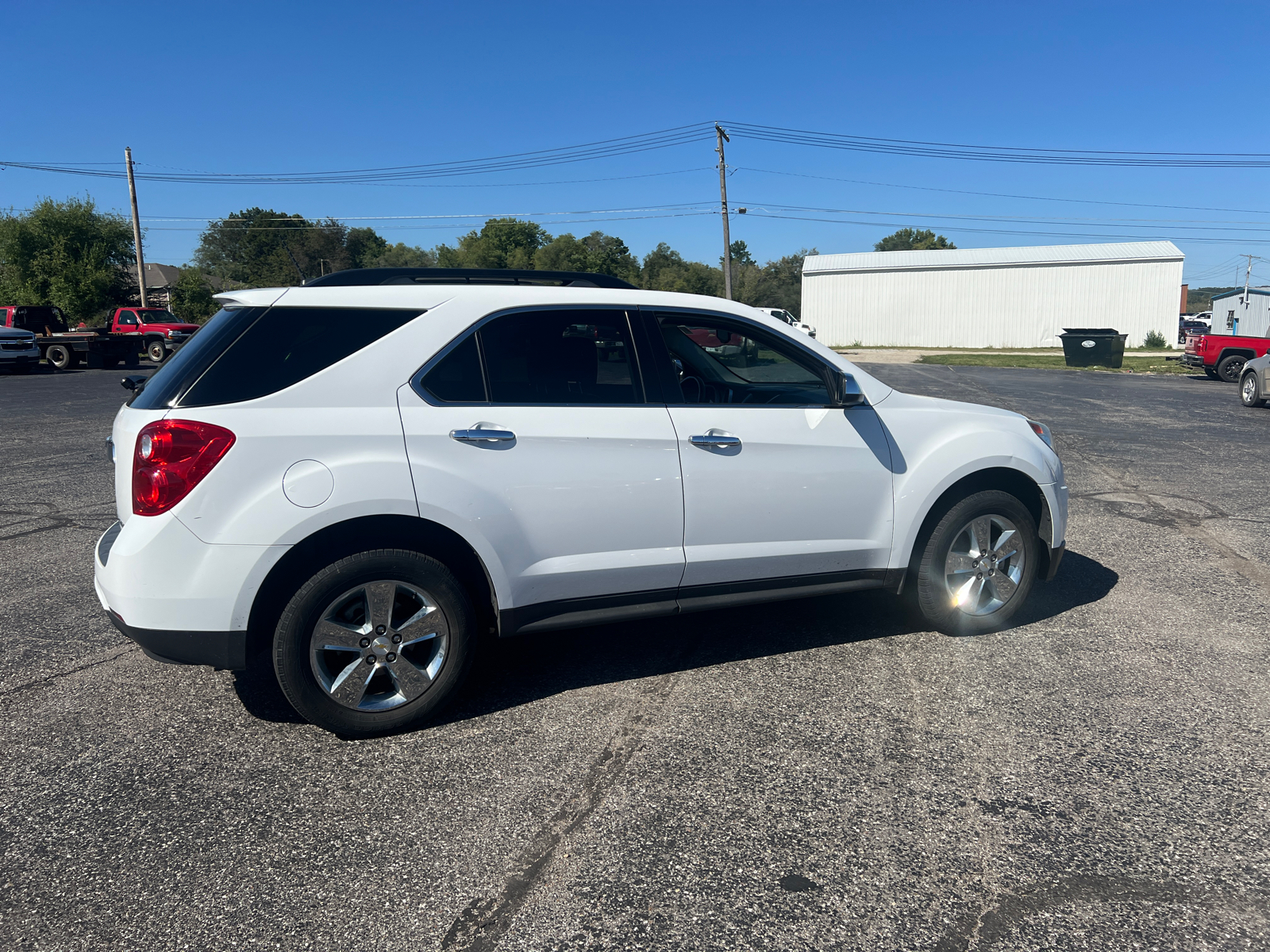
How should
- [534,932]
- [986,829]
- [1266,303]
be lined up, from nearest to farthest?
[534,932]
[986,829]
[1266,303]

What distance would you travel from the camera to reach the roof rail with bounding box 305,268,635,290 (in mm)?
3865

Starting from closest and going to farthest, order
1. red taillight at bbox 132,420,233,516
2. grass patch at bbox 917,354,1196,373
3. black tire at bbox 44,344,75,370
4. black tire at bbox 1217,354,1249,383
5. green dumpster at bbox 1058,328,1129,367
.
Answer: red taillight at bbox 132,420,233,516
black tire at bbox 1217,354,1249,383
grass patch at bbox 917,354,1196,373
black tire at bbox 44,344,75,370
green dumpster at bbox 1058,328,1129,367

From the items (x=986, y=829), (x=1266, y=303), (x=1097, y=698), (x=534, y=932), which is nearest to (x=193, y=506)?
(x=534, y=932)

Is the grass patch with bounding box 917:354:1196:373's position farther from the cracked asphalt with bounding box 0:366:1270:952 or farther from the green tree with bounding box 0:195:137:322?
the green tree with bounding box 0:195:137:322

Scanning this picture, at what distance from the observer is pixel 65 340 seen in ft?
101

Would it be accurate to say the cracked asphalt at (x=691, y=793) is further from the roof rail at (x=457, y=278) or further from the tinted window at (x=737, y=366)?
the roof rail at (x=457, y=278)

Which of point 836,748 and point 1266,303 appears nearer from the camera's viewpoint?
point 836,748

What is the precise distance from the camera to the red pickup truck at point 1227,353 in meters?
24.0

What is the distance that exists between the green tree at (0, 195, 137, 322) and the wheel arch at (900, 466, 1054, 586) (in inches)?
2287

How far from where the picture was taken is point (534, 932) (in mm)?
2516

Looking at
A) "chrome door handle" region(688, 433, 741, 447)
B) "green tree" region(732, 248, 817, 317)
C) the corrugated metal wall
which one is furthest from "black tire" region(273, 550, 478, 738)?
"green tree" region(732, 248, 817, 317)

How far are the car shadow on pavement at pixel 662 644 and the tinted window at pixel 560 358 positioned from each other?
4.39ft

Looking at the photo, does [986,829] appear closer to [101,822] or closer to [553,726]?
[553,726]

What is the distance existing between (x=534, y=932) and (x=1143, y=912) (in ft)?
5.75
